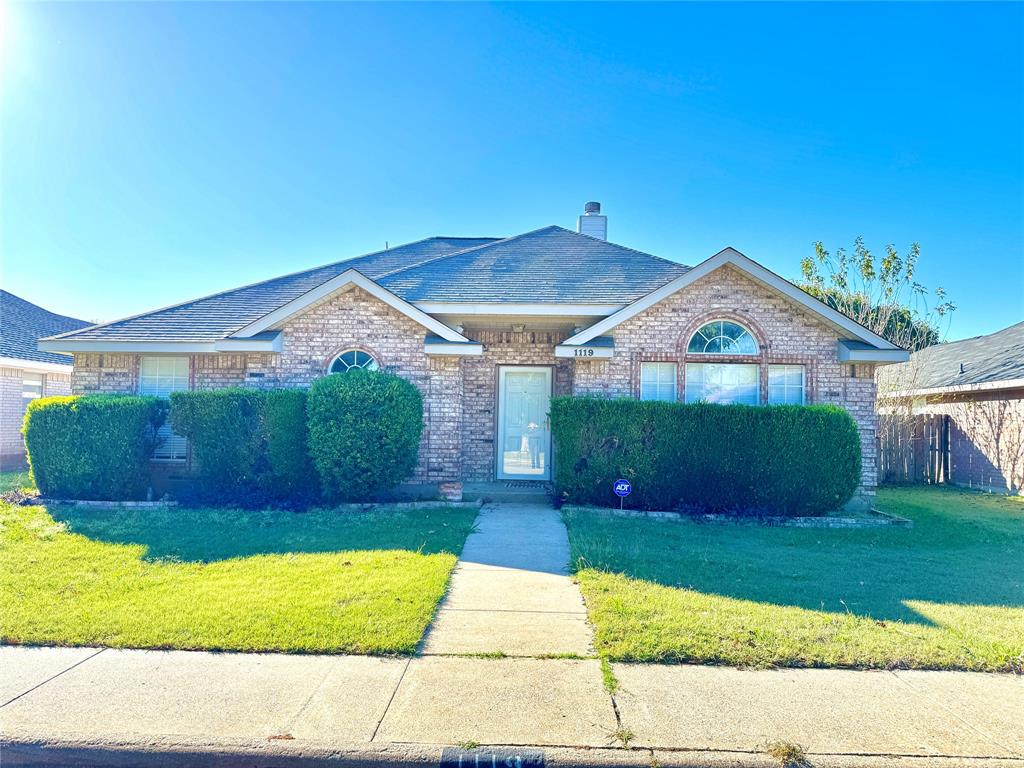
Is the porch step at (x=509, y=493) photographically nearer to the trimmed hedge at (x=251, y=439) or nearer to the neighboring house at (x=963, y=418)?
the trimmed hedge at (x=251, y=439)

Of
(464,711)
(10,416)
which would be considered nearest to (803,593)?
(464,711)

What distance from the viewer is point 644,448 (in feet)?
32.6

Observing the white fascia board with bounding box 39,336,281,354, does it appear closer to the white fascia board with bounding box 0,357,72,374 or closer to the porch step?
the porch step

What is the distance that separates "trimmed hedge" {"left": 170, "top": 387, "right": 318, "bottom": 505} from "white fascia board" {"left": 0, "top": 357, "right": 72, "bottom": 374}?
29.3 feet

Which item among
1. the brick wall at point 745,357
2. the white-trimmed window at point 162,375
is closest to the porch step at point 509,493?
the brick wall at point 745,357

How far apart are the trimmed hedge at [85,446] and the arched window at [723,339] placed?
9972 millimetres

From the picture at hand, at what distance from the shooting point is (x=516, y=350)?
12227 mm

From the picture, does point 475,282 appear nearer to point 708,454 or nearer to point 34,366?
point 708,454

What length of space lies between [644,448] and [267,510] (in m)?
6.23

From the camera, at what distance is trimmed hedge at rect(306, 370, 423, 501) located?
381 inches

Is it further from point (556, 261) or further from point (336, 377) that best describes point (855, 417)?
point (336, 377)

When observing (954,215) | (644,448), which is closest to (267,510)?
(644,448)

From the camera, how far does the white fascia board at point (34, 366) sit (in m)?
15.5

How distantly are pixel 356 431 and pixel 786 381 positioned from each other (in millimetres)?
7723
